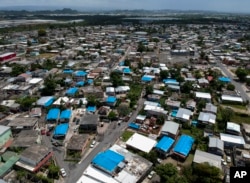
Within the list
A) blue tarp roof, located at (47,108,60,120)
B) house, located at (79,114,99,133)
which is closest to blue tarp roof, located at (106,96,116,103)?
house, located at (79,114,99,133)

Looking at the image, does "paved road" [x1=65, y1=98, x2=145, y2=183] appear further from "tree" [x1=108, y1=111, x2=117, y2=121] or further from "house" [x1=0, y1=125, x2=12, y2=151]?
"house" [x1=0, y1=125, x2=12, y2=151]

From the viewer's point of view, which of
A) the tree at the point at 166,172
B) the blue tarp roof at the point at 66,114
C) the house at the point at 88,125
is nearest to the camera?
the tree at the point at 166,172

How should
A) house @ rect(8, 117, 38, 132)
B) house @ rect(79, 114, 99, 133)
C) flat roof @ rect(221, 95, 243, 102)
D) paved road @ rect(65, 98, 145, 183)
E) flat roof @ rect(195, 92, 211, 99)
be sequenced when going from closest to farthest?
paved road @ rect(65, 98, 145, 183) < house @ rect(8, 117, 38, 132) < house @ rect(79, 114, 99, 133) < flat roof @ rect(221, 95, 243, 102) < flat roof @ rect(195, 92, 211, 99)

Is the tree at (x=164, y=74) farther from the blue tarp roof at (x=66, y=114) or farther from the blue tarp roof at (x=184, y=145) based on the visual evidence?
the blue tarp roof at (x=66, y=114)

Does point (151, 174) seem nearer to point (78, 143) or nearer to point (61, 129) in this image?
point (78, 143)

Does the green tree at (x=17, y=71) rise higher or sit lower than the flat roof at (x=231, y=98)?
higher

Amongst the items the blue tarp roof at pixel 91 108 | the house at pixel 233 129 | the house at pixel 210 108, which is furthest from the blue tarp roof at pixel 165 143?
the blue tarp roof at pixel 91 108

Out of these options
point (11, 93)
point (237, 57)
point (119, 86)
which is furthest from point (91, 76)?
point (237, 57)
